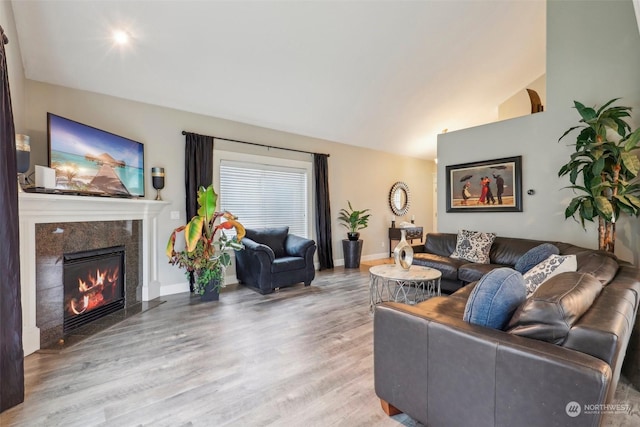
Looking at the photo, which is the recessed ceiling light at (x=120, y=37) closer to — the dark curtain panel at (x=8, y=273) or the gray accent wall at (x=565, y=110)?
the dark curtain panel at (x=8, y=273)

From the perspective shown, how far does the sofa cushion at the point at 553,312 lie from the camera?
3.83 ft

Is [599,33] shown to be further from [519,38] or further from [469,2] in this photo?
[469,2]

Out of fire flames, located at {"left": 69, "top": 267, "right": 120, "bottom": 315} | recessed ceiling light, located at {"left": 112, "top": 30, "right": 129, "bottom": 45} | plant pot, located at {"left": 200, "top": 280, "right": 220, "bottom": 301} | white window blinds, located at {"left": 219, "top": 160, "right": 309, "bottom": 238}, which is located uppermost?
recessed ceiling light, located at {"left": 112, "top": 30, "right": 129, "bottom": 45}

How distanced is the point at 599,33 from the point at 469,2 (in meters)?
1.60

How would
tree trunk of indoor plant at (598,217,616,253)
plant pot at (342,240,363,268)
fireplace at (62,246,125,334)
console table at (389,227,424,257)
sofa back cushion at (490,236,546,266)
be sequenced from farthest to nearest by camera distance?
1. console table at (389,227,424,257)
2. plant pot at (342,240,363,268)
3. sofa back cushion at (490,236,546,266)
4. tree trunk of indoor plant at (598,217,616,253)
5. fireplace at (62,246,125,334)

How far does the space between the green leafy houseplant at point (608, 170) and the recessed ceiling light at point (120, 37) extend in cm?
493

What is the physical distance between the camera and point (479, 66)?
4906mm

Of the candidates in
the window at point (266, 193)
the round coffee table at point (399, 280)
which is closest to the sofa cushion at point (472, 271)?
the round coffee table at point (399, 280)

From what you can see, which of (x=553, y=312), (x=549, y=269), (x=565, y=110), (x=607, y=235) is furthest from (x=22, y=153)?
(x=565, y=110)

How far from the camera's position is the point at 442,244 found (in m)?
4.52

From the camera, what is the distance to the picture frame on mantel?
13.6 ft

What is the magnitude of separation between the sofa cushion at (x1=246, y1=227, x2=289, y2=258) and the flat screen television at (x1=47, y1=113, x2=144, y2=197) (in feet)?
5.45

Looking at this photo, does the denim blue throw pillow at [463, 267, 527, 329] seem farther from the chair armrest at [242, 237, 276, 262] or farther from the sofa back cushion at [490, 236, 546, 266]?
the chair armrest at [242, 237, 276, 262]

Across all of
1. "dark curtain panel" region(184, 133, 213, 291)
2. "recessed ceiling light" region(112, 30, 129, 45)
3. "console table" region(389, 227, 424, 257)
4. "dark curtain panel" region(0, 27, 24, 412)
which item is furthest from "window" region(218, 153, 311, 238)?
"dark curtain panel" region(0, 27, 24, 412)
